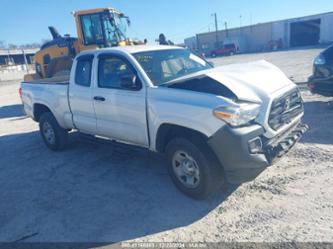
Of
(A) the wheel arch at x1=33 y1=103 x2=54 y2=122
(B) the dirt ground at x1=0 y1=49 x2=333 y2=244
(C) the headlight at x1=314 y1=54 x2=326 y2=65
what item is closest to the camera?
(B) the dirt ground at x1=0 y1=49 x2=333 y2=244

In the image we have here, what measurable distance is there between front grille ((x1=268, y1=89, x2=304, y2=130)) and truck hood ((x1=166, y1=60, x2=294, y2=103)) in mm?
155

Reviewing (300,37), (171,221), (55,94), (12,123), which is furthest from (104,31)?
(300,37)

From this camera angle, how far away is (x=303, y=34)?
54125 mm

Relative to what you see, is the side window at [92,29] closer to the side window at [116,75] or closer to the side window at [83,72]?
the side window at [83,72]

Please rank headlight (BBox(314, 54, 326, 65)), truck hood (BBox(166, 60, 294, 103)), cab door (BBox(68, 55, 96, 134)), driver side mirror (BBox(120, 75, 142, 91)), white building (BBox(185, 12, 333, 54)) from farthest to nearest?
white building (BBox(185, 12, 333, 54))
headlight (BBox(314, 54, 326, 65))
cab door (BBox(68, 55, 96, 134))
driver side mirror (BBox(120, 75, 142, 91))
truck hood (BBox(166, 60, 294, 103))

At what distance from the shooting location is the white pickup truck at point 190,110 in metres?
3.36

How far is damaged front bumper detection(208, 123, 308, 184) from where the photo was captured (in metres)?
3.26

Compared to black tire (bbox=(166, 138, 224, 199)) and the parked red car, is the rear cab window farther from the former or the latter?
the parked red car

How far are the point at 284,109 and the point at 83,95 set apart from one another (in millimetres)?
3322

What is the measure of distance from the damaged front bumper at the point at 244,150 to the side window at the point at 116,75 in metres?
1.50

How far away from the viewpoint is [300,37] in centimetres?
5412

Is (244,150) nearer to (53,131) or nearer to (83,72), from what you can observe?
(83,72)

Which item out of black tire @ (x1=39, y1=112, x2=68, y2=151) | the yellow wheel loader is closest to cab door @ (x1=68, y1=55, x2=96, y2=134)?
black tire @ (x1=39, y1=112, x2=68, y2=151)

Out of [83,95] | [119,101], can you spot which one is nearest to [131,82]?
[119,101]
